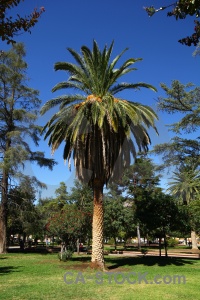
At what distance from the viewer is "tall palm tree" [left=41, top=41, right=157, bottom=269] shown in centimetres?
1510

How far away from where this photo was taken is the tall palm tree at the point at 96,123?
49.5ft

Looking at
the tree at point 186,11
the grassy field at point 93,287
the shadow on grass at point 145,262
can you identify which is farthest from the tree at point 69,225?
the tree at point 186,11

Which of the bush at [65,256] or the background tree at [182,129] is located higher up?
the background tree at [182,129]

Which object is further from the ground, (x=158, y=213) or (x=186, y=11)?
(x=186, y=11)

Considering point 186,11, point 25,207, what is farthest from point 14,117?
point 186,11

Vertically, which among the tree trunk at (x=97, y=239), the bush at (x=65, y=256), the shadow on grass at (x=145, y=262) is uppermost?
the tree trunk at (x=97, y=239)

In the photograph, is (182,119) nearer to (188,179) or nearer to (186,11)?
(188,179)

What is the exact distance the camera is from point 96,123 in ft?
50.9

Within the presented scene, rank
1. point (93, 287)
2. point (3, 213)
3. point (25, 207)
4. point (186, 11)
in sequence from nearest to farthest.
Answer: point (186, 11)
point (93, 287)
point (3, 213)
point (25, 207)

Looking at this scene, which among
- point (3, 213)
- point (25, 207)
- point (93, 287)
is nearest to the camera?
point (93, 287)

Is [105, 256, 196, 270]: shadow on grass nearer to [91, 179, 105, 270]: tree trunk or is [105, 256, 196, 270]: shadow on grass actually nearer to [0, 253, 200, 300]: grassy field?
[91, 179, 105, 270]: tree trunk

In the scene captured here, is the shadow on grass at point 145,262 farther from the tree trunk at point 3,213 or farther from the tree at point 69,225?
the tree trunk at point 3,213

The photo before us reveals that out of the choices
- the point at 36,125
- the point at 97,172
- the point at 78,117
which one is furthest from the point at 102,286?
the point at 36,125

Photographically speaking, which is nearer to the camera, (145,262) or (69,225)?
(69,225)
